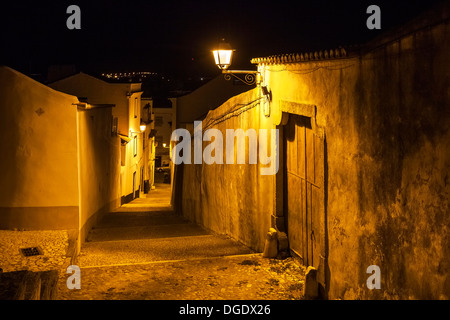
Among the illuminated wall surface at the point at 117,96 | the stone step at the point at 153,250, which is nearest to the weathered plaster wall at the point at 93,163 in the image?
the stone step at the point at 153,250

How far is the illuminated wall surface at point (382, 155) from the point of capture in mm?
4293

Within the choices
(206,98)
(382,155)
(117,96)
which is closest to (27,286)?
(382,155)

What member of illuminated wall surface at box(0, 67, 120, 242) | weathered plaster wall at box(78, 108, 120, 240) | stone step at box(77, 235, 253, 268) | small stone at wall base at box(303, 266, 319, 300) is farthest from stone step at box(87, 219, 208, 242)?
small stone at wall base at box(303, 266, 319, 300)

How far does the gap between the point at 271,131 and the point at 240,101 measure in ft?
8.65

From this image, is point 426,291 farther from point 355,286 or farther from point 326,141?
point 326,141

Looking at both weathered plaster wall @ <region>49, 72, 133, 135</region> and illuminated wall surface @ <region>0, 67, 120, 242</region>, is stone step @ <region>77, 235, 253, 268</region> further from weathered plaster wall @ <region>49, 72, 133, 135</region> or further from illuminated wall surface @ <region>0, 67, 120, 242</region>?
weathered plaster wall @ <region>49, 72, 133, 135</region>

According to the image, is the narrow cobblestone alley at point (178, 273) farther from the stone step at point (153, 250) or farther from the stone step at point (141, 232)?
the stone step at point (141, 232)

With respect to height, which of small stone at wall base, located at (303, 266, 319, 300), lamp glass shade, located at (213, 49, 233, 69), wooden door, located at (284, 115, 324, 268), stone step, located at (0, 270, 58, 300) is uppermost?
lamp glass shade, located at (213, 49, 233, 69)

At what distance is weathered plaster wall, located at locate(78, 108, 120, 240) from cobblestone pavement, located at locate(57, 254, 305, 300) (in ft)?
12.1

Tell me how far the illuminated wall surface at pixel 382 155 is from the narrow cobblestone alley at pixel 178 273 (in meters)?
0.86

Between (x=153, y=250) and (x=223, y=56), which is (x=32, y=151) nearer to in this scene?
(x=153, y=250)

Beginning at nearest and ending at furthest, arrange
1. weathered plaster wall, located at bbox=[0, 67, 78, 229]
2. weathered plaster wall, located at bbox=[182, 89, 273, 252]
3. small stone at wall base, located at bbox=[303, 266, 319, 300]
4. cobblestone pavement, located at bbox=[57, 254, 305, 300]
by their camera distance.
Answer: small stone at wall base, located at bbox=[303, 266, 319, 300] < cobblestone pavement, located at bbox=[57, 254, 305, 300] < weathered plaster wall, located at bbox=[182, 89, 273, 252] < weathered plaster wall, located at bbox=[0, 67, 78, 229]

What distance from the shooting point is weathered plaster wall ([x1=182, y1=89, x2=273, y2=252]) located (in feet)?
34.3
